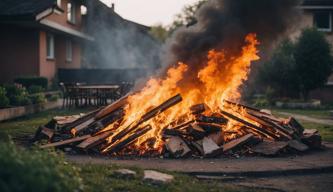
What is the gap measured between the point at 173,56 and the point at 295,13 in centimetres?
298

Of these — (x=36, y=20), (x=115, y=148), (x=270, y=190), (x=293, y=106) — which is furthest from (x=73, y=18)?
(x=270, y=190)

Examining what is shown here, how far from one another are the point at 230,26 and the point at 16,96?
27.6 ft

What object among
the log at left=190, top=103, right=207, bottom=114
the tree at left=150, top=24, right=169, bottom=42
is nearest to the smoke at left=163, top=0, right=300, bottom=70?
the log at left=190, top=103, right=207, bottom=114

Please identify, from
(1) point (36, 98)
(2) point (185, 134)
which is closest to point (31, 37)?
(1) point (36, 98)

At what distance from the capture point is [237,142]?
29.0 ft

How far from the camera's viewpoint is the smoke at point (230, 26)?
32.6ft

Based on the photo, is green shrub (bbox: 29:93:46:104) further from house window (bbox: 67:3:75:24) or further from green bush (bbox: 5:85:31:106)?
house window (bbox: 67:3:75:24)

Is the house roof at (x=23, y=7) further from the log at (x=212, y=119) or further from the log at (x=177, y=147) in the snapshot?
the log at (x=177, y=147)

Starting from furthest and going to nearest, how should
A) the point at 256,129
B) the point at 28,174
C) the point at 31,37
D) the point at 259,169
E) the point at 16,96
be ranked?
1. the point at 31,37
2. the point at 16,96
3. the point at 256,129
4. the point at 259,169
5. the point at 28,174

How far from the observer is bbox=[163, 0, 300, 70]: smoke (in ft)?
32.6

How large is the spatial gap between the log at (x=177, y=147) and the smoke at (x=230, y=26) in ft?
6.37

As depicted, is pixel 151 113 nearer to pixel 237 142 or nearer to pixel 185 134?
pixel 185 134

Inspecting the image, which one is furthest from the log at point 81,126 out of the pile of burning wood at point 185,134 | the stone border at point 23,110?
the stone border at point 23,110

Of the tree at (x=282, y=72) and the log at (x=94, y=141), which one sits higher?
the tree at (x=282, y=72)
